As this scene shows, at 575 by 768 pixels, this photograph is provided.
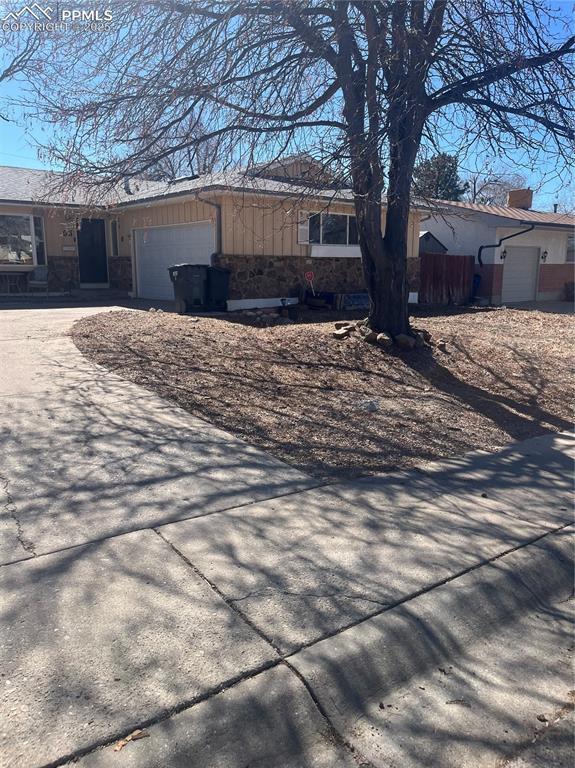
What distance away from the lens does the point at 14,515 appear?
13.5 feet

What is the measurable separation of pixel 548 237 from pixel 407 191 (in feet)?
62.8

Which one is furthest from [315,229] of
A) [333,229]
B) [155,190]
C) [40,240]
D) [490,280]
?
[40,240]

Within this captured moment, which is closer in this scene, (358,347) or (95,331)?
(358,347)

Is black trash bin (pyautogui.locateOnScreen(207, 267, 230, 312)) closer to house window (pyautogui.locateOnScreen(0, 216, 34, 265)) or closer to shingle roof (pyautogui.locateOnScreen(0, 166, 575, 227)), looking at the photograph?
shingle roof (pyautogui.locateOnScreen(0, 166, 575, 227))

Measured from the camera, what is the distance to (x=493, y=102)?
8.73 meters

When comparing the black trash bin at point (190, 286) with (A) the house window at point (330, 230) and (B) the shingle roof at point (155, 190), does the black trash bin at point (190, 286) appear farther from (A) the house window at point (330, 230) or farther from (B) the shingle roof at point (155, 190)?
(A) the house window at point (330, 230)

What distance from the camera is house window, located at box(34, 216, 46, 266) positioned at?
1998cm

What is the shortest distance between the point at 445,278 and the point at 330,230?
5821 mm

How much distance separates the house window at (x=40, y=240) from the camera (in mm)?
19984

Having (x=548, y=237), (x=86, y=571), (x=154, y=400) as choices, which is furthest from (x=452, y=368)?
(x=548, y=237)

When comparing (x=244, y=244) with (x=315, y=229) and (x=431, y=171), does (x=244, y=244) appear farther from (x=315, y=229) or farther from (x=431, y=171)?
(x=431, y=171)

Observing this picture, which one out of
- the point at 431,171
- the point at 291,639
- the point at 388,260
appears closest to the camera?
the point at 291,639

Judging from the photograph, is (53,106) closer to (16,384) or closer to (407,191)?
(16,384)

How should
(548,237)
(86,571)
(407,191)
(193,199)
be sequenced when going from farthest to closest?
(548,237), (193,199), (407,191), (86,571)
